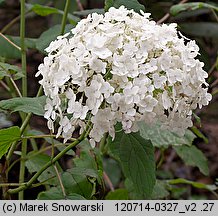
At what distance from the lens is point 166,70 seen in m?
1.00

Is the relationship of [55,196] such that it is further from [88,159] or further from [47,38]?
[47,38]

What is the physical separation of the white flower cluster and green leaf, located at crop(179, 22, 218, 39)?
1.32m

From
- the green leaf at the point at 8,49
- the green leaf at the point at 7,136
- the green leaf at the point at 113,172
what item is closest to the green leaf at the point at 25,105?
the green leaf at the point at 7,136

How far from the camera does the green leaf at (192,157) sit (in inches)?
73.3

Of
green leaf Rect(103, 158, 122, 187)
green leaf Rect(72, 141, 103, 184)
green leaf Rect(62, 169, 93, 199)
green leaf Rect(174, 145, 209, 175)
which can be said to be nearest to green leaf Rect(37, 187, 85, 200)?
green leaf Rect(62, 169, 93, 199)

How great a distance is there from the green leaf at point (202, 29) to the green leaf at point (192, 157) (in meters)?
0.65

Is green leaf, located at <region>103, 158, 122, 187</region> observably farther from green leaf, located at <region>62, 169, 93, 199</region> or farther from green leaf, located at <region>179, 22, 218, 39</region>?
green leaf, located at <region>62, 169, 93, 199</region>

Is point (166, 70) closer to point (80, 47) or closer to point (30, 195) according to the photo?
point (80, 47)

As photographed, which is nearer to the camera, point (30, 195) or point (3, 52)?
point (3, 52)

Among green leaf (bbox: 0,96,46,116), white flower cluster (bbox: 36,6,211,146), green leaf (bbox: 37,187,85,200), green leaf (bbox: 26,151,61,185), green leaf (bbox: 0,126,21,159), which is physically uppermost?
white flower cluster (bbox: 36,6,211,146)

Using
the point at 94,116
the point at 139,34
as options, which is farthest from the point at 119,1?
the point at 94,116

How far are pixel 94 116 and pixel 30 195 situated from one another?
145cm

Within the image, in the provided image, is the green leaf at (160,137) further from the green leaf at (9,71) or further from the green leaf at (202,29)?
the green leaf at (202,29)

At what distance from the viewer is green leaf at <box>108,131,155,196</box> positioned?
49.2 inches
